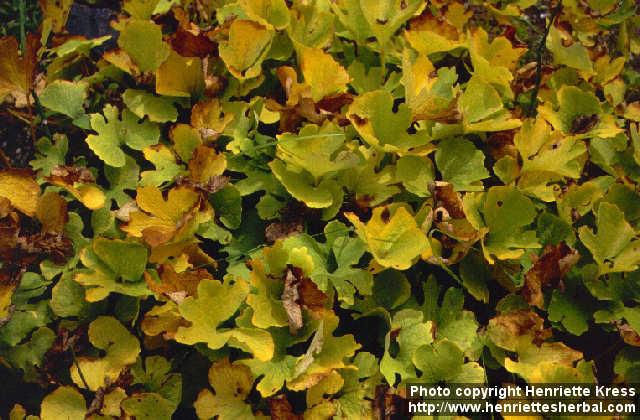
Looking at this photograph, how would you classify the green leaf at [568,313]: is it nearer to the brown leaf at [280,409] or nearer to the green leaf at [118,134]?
the brown leaf at [280,409]

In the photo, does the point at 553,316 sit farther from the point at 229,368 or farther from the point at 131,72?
the point at 131,72

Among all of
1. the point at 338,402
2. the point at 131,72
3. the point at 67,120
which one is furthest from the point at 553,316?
the point at 67,120

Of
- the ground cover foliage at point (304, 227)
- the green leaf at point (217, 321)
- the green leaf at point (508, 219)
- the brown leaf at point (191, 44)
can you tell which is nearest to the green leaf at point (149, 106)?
the ground cover foliage at point (304, 227)

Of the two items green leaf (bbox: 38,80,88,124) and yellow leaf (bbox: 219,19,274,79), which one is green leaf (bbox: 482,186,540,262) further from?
green leaf (bbox: 38,80,88,124)

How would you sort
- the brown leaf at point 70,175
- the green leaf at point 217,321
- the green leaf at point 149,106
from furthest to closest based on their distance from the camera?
the green leaf at point 149,106
the brown leaf at point 70,175
the green leaf at point 217,321

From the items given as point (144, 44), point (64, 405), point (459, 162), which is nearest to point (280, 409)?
point (64, 405)

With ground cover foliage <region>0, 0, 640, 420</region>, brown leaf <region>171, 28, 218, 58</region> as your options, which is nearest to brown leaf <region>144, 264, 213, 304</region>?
ground cover foliage <region>0, 0, 640, 420</region>

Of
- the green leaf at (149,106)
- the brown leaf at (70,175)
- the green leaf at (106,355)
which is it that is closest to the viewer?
the green leaf at (106,355)
